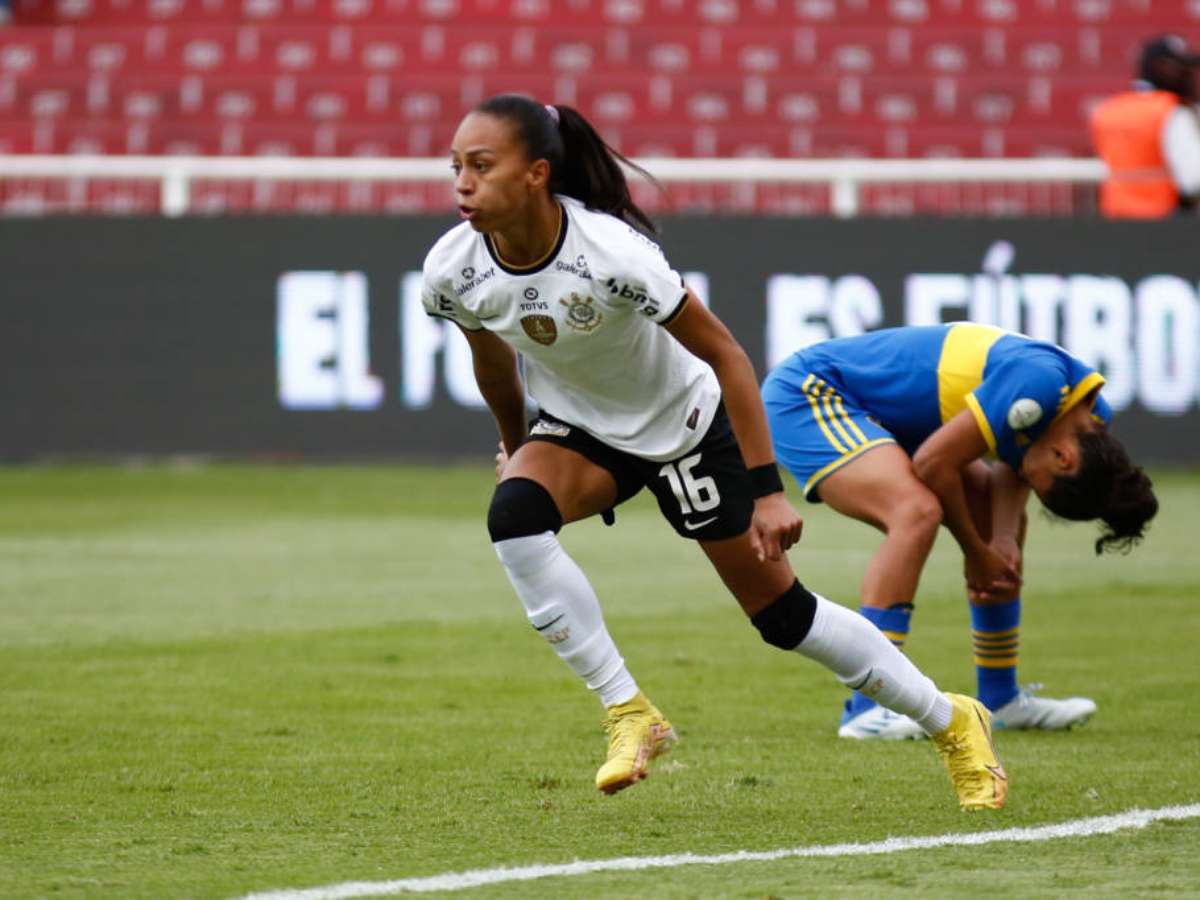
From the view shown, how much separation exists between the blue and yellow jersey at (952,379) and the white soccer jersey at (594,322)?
1.25 metres

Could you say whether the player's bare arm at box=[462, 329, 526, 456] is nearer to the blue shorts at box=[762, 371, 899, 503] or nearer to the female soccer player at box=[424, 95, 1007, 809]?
the female soccer player at box=[424, 95, 1007, 809]

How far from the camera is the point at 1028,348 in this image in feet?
22.1

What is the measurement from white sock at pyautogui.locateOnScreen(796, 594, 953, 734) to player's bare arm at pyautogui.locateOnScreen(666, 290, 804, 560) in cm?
41

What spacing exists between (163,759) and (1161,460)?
498 inches

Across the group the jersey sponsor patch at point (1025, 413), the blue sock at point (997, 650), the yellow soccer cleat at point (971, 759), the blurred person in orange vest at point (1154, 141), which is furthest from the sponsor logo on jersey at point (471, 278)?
the blurred person in orange vest at point (1154, 141)

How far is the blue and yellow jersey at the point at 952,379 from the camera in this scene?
6492mm

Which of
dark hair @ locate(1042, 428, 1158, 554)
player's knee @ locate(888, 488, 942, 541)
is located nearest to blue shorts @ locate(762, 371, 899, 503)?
player's knee @ locate(888, 488, 942, 541)

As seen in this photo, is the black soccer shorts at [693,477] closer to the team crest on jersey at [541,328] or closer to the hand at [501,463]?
the hand at [501,463]

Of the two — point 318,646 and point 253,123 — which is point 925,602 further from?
point 253,123

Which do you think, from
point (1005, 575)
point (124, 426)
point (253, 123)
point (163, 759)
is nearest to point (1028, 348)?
point (1005, 575)

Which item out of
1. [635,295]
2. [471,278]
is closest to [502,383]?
[471,278]

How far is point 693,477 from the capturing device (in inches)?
216

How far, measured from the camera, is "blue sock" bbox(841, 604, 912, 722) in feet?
22.4

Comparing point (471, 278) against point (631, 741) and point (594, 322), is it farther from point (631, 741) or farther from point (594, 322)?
point (631, 741)
